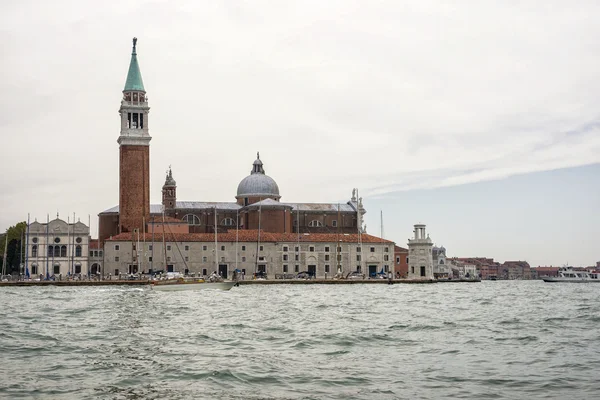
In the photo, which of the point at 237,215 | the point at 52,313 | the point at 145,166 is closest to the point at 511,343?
the point at 52,313

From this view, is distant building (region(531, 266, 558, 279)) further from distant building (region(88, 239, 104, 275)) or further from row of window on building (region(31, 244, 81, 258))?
row of window on building (region(31, 244, 81, 258))

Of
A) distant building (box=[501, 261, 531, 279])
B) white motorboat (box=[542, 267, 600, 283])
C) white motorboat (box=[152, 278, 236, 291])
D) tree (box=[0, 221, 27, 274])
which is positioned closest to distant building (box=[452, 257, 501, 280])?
distant building (box=[501, 261, 531, 279])

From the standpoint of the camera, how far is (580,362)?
14.4m

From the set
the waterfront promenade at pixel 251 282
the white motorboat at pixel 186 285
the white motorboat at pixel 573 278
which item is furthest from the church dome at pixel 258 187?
the white motorboat at pixel 573 278

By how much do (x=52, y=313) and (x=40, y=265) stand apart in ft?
159

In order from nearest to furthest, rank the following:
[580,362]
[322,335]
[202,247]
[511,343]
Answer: [580,362] → [511,343] → [322,335] → [202,247]

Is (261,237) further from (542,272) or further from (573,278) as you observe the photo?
(542,272)

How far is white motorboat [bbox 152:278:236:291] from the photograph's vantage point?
159 feet

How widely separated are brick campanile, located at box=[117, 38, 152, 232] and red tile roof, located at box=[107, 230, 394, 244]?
2632 millimetres

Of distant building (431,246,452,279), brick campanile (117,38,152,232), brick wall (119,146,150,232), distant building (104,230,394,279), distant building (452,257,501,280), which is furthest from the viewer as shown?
distant building (452,257,501,280)

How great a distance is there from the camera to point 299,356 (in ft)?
50.5

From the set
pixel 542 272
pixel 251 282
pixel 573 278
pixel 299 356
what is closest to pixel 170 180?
pixel 251 282

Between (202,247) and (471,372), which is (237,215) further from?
(471,372)

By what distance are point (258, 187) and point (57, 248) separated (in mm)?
21311
